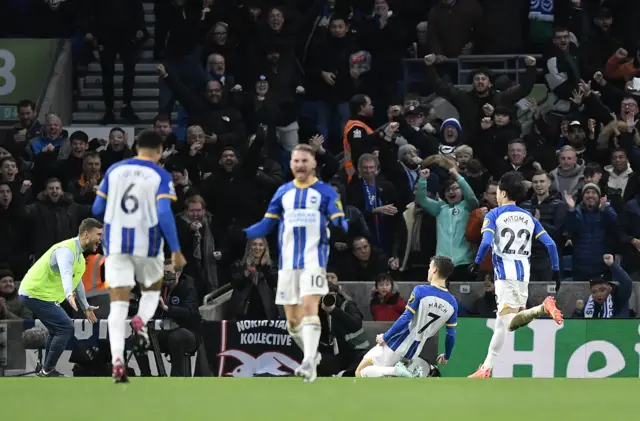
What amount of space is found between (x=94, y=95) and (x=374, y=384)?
11487 millimetres

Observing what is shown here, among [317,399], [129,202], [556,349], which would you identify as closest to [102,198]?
[129,202]

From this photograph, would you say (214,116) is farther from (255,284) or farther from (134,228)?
(134,228)

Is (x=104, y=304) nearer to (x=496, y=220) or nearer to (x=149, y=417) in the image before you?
(x=496, y=220)

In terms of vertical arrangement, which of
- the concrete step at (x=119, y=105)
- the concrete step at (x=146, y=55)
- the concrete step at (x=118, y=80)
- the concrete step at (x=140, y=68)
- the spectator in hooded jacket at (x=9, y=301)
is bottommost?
the spectator in hooded jacket at (x=9, y=301)

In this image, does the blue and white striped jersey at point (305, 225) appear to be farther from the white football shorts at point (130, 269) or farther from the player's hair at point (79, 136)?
the player's hair at point (79, 136)

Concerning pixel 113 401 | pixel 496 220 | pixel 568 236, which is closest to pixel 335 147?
pixel 568 236

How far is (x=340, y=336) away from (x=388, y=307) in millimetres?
996

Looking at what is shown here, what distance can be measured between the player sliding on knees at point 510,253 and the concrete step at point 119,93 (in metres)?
9.37

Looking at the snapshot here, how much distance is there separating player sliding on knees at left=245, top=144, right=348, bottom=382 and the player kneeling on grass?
8.16 feet

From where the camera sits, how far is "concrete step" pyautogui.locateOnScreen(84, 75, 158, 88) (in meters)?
23.5

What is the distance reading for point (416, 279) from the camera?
1892 centimetres

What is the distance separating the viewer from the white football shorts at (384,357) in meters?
15.3

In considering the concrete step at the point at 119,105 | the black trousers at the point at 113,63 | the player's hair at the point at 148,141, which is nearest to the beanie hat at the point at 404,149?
the black trousers at the point at 113,63

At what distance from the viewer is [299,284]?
12773 mm
